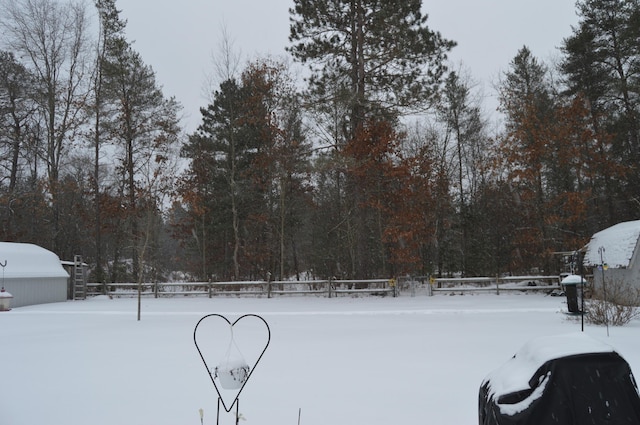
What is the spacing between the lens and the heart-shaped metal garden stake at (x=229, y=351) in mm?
2869

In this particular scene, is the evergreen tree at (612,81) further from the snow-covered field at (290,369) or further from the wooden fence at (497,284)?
the snow-covered field at (290,369)

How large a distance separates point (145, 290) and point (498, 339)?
749 inches

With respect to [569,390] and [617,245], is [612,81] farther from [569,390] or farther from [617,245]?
[569,390]

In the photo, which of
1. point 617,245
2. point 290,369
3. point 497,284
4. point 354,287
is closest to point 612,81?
point 617,245

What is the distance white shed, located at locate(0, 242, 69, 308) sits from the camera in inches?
675

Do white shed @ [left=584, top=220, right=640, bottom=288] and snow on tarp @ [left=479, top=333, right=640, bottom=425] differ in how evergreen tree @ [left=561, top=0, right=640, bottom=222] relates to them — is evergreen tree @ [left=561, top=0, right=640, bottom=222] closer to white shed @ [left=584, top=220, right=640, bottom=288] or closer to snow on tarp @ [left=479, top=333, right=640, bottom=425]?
white shed @ [left=584, top=220, right=640, bottom=288]

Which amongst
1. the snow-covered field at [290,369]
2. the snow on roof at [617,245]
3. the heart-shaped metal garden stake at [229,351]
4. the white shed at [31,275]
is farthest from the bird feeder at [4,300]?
the snow on roof at [617,245]

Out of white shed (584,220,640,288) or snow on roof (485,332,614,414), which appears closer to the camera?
snow on roof (485,332,614,414)

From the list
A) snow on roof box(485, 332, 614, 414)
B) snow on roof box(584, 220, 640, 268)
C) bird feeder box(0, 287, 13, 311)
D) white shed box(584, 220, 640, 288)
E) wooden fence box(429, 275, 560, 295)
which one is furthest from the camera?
wooden fence box(429, 275, 560, 295)

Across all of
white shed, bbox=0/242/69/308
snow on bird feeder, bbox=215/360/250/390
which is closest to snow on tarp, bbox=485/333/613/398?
snow on bird feeder, bbox=215/360/250/390

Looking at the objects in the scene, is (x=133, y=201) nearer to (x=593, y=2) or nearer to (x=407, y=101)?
(x=407, y=101)

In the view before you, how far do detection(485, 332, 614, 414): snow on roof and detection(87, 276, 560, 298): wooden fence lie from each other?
16617mm

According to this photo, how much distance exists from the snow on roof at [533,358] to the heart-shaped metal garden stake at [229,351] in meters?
1.36

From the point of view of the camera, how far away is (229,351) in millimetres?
3059
